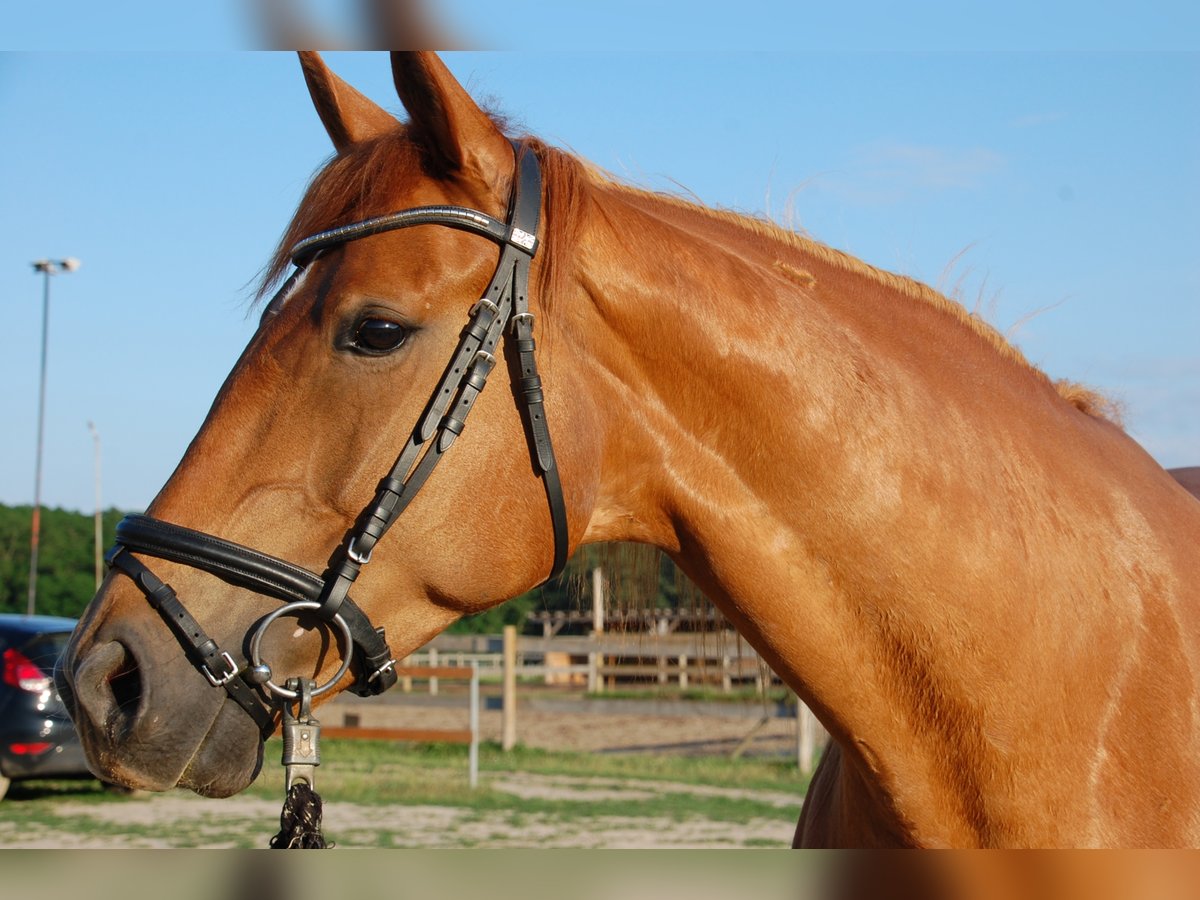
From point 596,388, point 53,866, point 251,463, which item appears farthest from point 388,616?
point 53,866

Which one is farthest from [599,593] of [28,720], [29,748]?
[29,748]

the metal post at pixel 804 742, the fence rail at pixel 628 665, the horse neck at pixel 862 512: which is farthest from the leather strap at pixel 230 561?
the metal post at pixel 804 742

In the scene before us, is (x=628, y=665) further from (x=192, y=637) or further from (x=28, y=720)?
(x=192, y=637)

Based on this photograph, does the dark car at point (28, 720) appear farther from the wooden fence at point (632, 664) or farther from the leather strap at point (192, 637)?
the leather strap at point (192, 637)

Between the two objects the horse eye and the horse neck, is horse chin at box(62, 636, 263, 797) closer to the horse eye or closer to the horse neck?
the horse eye

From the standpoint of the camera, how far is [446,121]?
A: 217 cm

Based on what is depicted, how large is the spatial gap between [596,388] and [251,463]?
0.71m

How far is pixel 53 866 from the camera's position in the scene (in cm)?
112

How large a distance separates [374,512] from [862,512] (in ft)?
3.23

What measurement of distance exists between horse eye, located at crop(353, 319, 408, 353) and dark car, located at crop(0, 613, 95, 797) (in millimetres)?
9950

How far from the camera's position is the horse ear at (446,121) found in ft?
6.85

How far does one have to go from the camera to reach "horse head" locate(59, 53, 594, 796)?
1.99 m

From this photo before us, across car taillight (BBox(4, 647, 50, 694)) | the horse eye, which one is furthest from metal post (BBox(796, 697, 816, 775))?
the horse eye

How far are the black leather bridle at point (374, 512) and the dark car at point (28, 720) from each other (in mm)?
9769
